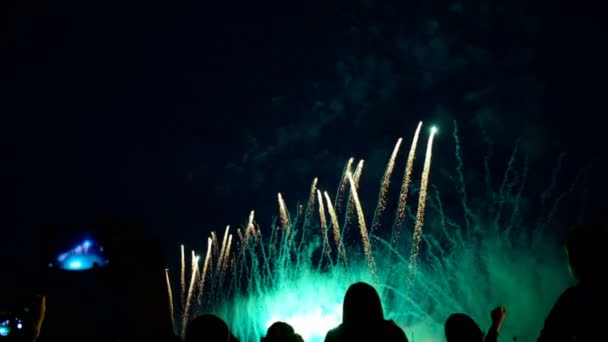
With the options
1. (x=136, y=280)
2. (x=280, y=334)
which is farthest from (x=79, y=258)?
(x=280, y=334)

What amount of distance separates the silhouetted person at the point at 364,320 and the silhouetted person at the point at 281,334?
1.62 meters

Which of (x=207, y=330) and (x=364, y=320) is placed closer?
(x=364, y=320)

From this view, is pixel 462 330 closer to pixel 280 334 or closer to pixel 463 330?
pixel 463 330

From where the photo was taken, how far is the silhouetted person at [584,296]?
8.57ft

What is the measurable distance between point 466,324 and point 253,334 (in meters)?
69.8

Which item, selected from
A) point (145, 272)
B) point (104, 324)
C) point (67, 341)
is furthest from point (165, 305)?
point (104, 324)

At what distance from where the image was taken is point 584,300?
2.68 m

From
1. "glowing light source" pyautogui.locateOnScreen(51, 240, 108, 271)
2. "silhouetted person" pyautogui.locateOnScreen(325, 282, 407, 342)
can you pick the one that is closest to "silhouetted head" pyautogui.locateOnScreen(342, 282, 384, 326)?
"silhouetted person" pyautogui.locateOnScreen(325, 282, 407, 342)

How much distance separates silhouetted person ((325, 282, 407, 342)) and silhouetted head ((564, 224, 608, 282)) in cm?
123

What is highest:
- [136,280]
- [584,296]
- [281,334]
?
[136,280]

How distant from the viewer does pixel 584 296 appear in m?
2.69

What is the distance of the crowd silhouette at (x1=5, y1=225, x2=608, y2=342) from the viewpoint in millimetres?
2680

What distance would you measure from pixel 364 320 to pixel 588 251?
1.55m

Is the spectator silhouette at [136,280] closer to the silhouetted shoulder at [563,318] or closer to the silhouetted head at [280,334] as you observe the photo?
the silhouetted head at [280,334]
